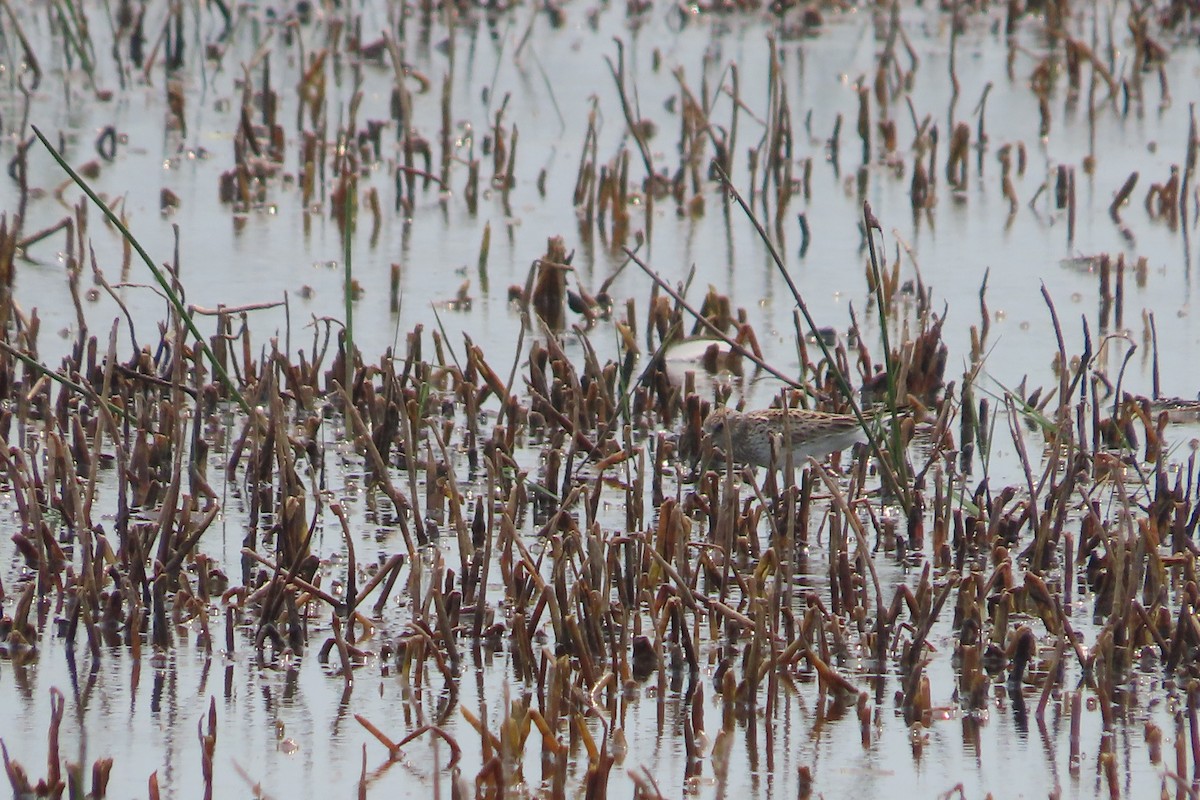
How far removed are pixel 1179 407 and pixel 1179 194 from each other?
4331 millimetres

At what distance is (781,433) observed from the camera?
6.55 m

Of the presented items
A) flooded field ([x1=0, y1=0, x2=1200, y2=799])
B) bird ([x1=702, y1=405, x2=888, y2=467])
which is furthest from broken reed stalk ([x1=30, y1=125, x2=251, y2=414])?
bird ([x1=702, y1=405, x2=888, y2=467])

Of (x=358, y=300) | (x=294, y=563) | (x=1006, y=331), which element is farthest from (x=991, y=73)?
(x=294, y=563)

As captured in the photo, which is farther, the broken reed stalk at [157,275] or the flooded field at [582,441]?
the broken reed stalk at [157,275]

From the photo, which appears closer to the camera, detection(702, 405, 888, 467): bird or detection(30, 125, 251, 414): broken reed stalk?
detection(30, 125, 251, 414): broken reed stalk

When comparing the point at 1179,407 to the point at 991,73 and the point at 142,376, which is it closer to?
the point at 142,376

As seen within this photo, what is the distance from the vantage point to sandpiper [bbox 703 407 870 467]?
21.8ft

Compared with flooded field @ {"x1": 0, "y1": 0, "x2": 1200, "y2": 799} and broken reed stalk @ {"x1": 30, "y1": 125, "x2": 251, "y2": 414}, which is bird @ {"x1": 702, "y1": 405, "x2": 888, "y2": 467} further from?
broken reed stalk @ {"x1": 30, "y1": 125, "x2": 251, "y2": 414}

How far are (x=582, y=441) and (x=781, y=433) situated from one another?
65cm

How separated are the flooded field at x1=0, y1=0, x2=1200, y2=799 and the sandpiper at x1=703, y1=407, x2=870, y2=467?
0.08m

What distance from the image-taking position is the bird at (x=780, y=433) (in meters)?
6.65

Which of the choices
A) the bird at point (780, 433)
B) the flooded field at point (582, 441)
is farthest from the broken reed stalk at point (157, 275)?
the bird at point (780, 433)

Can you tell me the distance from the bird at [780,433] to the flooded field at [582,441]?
0.08 meters

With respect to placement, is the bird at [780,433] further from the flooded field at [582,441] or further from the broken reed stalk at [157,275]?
the broken reed stalk at [157,275]
